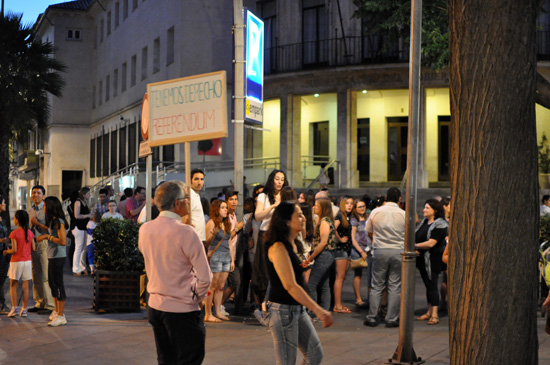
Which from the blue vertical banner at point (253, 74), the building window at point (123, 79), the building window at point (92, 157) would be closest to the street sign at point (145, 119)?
the blue vertical banner at point (253, 74)

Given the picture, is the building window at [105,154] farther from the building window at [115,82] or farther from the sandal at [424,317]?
the sandal at [424,317]

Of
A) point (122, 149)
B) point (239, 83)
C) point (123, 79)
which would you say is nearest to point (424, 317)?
point (239, 83)

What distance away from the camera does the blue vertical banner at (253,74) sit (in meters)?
12.9

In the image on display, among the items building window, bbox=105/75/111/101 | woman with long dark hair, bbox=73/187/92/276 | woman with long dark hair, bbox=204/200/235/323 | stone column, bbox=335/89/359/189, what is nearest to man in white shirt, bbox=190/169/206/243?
woman with long dark hair, bbox=204/200/235/323

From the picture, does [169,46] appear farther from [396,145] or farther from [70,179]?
[70,179]

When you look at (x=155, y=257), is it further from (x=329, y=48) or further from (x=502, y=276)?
(x=329, y=48)

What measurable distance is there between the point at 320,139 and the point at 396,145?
3.78 meters

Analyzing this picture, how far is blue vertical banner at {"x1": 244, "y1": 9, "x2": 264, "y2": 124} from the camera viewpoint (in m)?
12.9

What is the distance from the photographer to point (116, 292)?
12250 millimetres

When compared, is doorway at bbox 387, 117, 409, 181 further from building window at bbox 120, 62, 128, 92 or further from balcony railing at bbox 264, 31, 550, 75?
building window at bbox 120, 62, 128, 92

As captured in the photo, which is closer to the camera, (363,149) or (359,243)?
(359,243)

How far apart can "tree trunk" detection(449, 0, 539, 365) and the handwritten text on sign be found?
14.5ft

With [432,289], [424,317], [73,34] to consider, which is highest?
[73,34]

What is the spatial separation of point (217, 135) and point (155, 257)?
3.63 meters
